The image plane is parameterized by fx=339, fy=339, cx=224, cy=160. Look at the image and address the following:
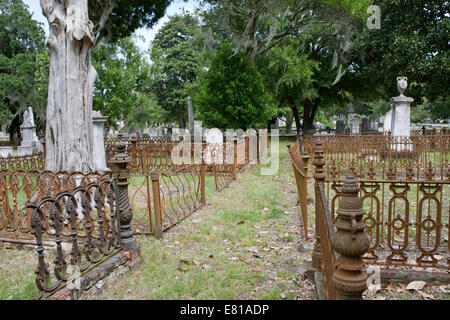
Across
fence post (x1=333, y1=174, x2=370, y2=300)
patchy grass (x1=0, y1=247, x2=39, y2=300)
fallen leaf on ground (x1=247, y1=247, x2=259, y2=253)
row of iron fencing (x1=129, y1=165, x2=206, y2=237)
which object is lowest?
patchy grass (x1=0, y1=247, x2=39, y2=300)

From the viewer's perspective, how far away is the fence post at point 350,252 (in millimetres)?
1990

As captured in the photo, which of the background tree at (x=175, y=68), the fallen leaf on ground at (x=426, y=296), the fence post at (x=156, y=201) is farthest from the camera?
the background tree at (x=175, y=68)

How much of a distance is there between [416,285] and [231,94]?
1192 cm

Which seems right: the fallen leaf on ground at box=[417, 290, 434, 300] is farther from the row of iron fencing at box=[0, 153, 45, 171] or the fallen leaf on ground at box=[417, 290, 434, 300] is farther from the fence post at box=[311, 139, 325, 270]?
the row of iron fencing at box=[0, 153, 45, 171]

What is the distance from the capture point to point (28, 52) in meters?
31.1

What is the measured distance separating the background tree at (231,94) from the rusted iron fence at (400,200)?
271cm

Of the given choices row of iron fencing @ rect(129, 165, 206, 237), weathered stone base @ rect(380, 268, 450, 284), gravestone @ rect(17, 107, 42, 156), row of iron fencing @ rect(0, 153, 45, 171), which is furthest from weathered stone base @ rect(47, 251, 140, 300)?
gravestone @ rect(17, 107, 42, 156)

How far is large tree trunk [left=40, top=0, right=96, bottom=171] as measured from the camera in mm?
6727

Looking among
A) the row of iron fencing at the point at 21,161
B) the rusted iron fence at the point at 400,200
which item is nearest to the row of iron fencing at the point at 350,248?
the rusted iron fence at the point at 400,200

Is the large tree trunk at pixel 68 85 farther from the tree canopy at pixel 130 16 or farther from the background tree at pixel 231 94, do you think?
the background tree at pixel 231 94

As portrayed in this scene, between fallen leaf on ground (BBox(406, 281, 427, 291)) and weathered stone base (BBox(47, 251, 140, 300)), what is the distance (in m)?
3.28

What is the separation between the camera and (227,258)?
15.3 feet

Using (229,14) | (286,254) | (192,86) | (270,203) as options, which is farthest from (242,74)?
(192,86)

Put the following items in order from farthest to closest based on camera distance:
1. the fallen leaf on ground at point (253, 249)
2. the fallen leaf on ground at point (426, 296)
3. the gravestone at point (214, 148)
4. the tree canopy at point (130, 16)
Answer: the tree canopy at point (130, 16) < the gravestone at point (214, 148) < the fallen leaf on ground at point (253, 249) < the fallen leaf on ground at point (426, 296)
